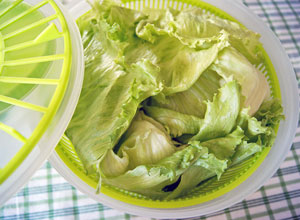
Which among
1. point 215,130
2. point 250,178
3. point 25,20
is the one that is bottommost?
point 250,178

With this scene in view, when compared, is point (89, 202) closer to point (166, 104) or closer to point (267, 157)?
point (166, 104)

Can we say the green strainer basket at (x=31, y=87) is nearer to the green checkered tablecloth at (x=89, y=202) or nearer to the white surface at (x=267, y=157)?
the white surface at (x=267, y=157)

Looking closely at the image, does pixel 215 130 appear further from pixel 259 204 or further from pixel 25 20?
pixel 25 20

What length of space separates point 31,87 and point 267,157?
48 cm

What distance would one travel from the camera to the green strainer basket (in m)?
0.40

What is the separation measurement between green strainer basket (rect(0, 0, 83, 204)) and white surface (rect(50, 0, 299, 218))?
0.14 meters

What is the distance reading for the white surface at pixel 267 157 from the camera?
53 cm

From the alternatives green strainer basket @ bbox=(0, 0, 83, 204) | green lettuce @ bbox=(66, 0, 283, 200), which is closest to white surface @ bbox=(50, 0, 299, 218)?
green lettuce @ bbox=(66, 0, 283, 200)

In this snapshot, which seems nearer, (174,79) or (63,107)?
Answer: (63,107)

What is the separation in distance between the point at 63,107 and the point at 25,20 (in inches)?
7.3

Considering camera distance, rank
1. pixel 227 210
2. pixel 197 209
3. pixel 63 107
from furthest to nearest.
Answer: pixel 227 210
pixel 197 209
pixel 63 107

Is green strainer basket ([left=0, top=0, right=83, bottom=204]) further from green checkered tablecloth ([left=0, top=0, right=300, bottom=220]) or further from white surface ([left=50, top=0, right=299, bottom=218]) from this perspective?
green checkered tablecloth ([left=0, top=0, right=300, bottom=220])

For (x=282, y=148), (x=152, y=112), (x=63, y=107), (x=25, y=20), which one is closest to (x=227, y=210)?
(x=282, y=148)

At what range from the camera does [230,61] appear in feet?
1.84
